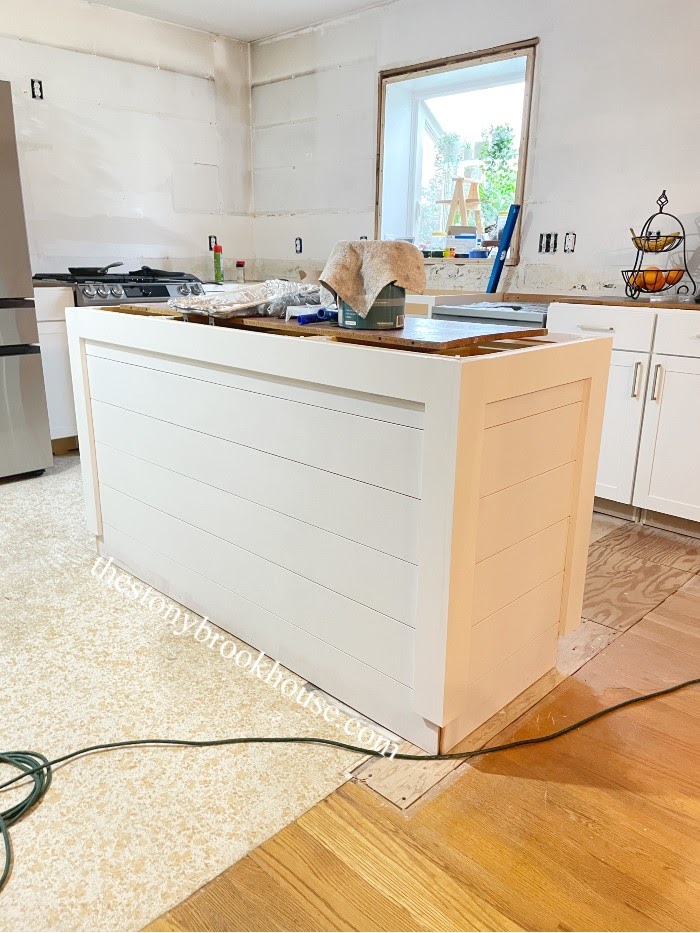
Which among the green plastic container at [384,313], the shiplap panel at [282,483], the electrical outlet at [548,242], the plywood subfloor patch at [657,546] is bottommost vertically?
the plywood subfloor patch at [657,546]

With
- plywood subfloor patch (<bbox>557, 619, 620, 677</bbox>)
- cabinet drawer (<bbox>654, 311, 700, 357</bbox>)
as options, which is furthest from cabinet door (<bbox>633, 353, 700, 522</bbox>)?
plywood subfloor patch (<bbox>557, 619, 620, 677</bbox>)

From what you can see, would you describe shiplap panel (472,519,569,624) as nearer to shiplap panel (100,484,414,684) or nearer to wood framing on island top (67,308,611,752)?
wood framing on island top (67,308,611,752)

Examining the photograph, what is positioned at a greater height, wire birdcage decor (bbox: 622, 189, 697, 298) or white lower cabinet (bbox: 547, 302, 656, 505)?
wire birdcage decor (bbox: 622, 189, 697, 298)

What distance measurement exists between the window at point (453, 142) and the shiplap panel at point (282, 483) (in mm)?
2340

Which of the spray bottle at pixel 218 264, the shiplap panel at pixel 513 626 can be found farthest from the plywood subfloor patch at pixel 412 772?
the spray bottle at pixel 218 264

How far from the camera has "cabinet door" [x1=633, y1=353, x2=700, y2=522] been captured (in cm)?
271

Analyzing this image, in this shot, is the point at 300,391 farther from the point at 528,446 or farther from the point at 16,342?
the point at 16,342

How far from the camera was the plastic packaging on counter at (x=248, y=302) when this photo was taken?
6.15 feet

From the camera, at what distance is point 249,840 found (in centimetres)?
130

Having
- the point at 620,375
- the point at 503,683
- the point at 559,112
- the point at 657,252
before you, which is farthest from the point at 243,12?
the point at 503,683

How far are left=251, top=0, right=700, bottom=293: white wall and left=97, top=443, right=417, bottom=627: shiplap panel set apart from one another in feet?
7.62

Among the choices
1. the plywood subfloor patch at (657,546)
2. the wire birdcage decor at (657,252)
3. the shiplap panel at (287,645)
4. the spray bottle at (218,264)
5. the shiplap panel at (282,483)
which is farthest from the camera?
the spray bottle at (218,264)

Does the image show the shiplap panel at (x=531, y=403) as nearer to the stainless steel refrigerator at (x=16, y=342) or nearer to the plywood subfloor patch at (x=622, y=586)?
the plywood subfloor patch at (x=622, y=586)
